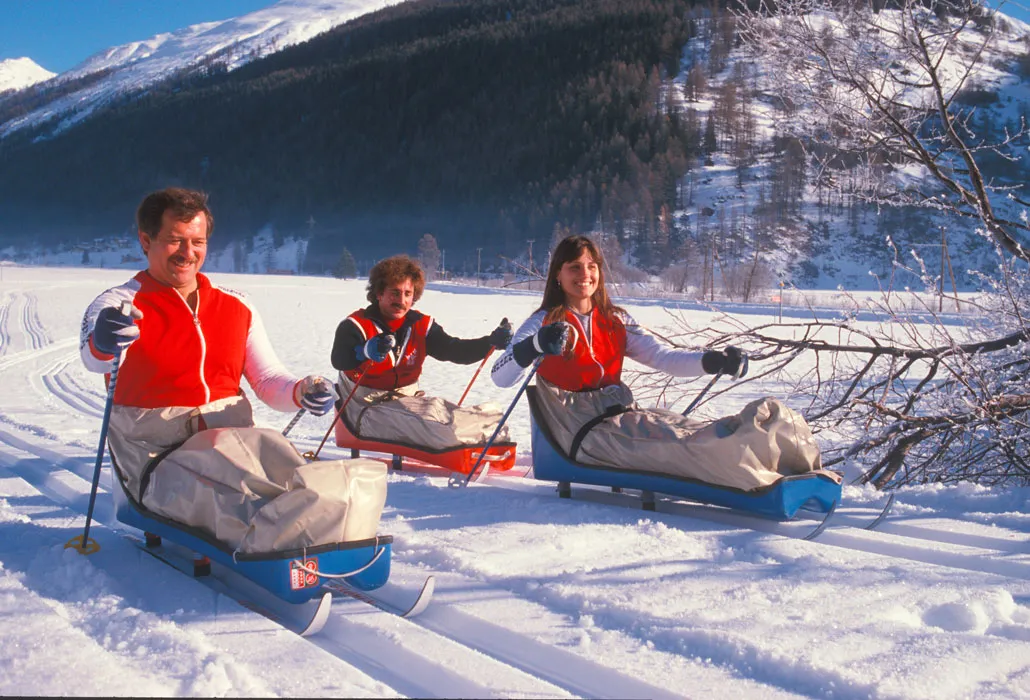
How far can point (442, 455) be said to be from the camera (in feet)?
16.7

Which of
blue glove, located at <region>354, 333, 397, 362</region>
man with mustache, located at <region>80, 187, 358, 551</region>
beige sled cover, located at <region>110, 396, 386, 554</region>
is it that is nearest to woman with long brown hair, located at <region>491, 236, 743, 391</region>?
blue glove, located at <region>354, 333, 397, 362</region>

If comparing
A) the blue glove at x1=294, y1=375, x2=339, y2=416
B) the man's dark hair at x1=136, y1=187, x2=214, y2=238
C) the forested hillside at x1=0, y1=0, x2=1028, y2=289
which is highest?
the forested hillside at x1=0, y1=0, x2=1028, y2=289

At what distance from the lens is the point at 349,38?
141 meters

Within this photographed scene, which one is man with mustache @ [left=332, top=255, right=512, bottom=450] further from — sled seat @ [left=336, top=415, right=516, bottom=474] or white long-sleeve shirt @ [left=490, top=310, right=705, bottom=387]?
white long-sleeve shirt @ [left=490, top=310, right=705, bottom=387]

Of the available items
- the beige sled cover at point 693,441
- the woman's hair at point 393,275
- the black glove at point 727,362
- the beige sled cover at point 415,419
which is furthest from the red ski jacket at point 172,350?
the black glove at point 727,362

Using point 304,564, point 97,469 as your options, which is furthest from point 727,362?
point 97,469

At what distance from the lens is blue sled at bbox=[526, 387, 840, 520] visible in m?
3.61

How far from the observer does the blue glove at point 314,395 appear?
332cm

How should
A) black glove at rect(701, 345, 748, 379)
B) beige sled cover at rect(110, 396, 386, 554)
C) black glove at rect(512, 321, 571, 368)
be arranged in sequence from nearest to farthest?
beige sled cover at rect(110, 396, 386, 554)
black glove at rect(512, 321, 571, 368)
black glove at rect(701, 345, 748, 379)

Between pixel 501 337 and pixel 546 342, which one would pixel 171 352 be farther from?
pixel 501 337

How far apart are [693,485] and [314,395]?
1671mm

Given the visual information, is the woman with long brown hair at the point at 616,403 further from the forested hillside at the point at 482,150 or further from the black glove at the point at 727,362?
the forested hillside at the point at 482,150

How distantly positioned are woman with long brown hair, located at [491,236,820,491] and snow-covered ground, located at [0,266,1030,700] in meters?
0.26

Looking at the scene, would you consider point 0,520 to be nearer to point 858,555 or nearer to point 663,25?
point 858,555
